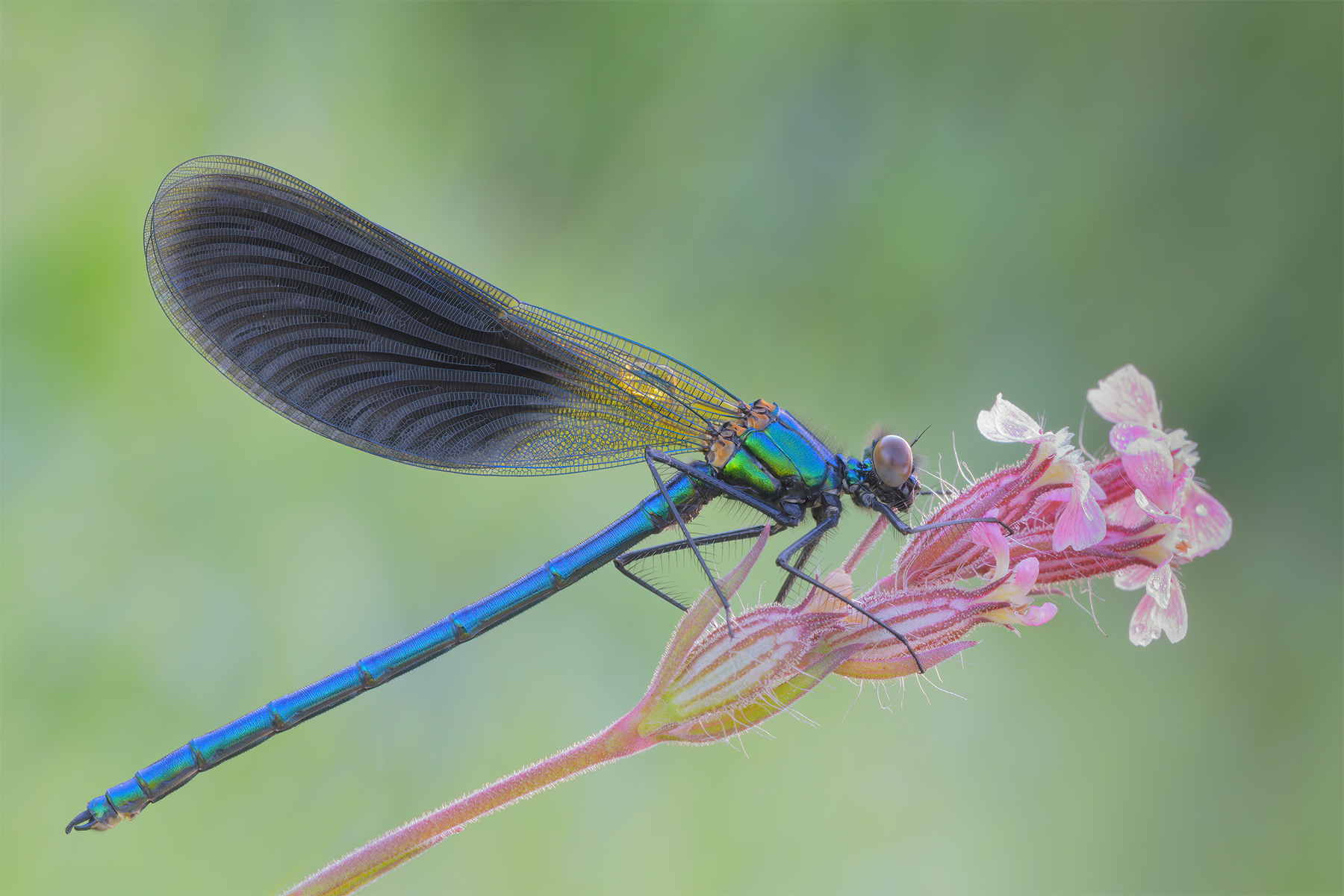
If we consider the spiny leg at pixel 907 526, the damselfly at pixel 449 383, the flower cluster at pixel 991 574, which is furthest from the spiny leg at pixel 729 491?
the flower cluster at pixel 991 574

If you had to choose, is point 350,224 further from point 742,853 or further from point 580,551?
point 742,853

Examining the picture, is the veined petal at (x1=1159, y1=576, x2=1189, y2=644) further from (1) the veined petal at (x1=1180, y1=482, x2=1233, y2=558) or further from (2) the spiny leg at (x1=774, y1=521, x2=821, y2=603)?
(2) the spiny leg at (x1=774, y1=521, x2=821, y2=603)

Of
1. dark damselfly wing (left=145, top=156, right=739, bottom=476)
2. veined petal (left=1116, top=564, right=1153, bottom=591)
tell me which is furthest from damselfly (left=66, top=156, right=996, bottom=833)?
veined petal (left=1116, top=564, right=1153, bottom=591)

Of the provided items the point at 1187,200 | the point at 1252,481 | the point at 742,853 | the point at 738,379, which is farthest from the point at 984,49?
the point at 742,853

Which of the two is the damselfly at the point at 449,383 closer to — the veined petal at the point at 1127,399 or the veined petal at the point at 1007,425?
the veined petal at the point at 1007,425

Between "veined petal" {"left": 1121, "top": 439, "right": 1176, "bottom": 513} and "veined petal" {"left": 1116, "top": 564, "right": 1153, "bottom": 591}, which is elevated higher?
"veined petal" {"left": 1121, "top": 439, "right": 1176, "bottom": 513}

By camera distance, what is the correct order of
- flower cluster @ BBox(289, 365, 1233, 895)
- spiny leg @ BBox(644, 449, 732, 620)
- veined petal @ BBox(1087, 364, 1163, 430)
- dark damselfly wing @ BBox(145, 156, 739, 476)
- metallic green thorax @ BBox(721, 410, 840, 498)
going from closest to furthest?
flower cluster @ BBox(289, 365, 1233, 895), veined petal @ BBox(1087, 364, 1163, 430), spiny leg @ BBox(644, 449, 732, 620), dark damselfly wing @ BBox(145, 156, 739, 476), metallic green thorax @ BBox(721, 410, 840, 498)

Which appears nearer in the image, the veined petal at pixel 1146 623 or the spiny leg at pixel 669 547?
the veined petal at pixel 1146 623
